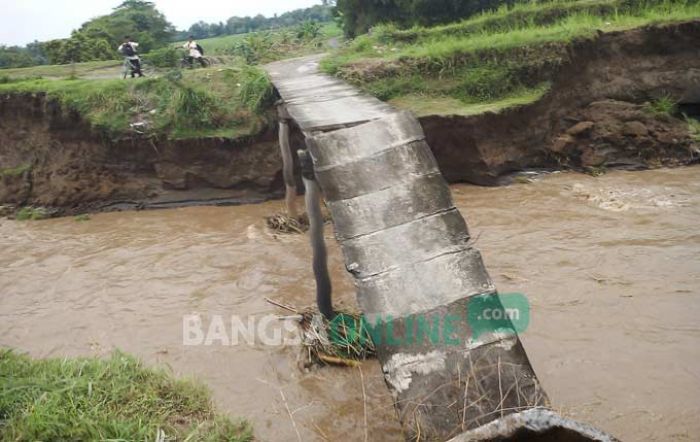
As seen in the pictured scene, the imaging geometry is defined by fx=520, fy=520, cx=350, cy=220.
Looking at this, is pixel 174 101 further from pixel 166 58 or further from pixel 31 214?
pixel 31 214

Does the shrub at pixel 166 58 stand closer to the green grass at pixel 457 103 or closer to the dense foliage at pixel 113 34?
the green grass at pixel 457 103

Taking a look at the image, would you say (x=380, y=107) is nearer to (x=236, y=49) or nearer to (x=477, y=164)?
(x=477, y=164)

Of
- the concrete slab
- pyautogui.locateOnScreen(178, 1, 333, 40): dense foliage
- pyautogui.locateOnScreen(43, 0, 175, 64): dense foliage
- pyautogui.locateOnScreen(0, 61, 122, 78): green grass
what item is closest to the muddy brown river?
the concrete slab

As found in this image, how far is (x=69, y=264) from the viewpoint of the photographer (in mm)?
6266

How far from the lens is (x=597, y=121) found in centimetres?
748

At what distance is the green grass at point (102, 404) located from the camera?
9.49ft

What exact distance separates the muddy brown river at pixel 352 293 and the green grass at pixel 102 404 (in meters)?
0.30

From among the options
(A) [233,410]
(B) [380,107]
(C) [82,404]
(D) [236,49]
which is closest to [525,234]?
(B) [380,107]

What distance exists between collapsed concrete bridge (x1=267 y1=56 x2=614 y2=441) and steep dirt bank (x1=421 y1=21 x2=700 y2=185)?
10.6ft

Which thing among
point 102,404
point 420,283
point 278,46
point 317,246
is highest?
point 278,46

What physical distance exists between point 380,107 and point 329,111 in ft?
1.54

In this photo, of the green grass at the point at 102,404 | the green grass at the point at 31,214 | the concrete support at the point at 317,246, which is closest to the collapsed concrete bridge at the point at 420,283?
the concrete support at the point at 317,246

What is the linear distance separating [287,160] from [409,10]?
9.33 meters

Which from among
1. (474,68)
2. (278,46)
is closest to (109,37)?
(278,46)
